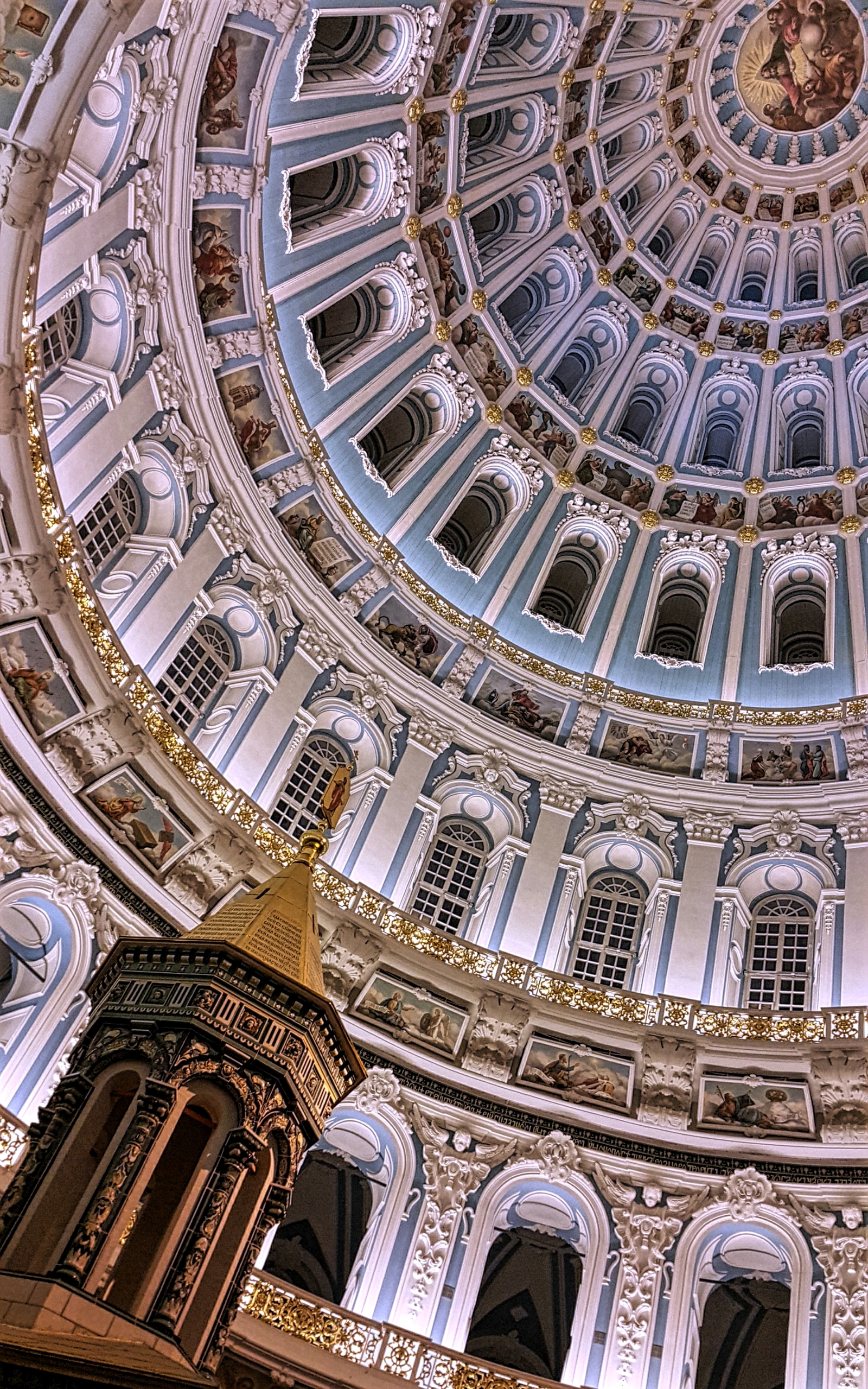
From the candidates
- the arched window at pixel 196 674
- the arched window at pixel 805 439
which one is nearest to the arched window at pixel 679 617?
the arched window at pixel 805 439

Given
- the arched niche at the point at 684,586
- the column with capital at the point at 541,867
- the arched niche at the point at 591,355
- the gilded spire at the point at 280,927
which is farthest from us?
the arched niche at the point at 591,355

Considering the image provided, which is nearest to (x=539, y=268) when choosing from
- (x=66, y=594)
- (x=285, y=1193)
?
(x=66, y=594)

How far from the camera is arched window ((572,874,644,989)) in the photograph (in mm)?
24422

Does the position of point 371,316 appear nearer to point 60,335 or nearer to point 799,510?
point 60,335

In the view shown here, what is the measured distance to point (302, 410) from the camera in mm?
27375

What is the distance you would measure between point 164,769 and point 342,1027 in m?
9.37

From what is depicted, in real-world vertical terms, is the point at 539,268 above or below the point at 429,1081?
above

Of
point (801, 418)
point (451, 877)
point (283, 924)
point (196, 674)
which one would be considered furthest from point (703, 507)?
point (283, 924)

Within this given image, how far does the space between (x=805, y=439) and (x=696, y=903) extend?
14788mm

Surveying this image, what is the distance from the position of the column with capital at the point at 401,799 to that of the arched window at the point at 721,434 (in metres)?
12.9

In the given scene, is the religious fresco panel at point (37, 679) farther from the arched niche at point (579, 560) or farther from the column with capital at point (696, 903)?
the arched niche at point (579, 560)

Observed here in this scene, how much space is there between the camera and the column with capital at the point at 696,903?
24.0m

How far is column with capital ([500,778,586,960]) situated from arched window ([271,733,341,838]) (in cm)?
410

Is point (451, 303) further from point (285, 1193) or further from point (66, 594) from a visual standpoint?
point (285, 1193)
